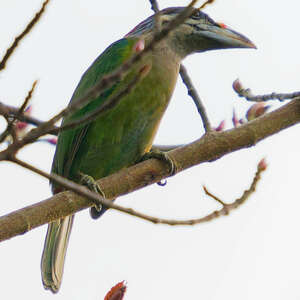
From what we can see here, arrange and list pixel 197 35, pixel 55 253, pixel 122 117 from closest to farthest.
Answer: pixel 122 117
pixel 55 253
pixel 197 35

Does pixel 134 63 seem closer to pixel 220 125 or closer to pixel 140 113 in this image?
pixel 220 125

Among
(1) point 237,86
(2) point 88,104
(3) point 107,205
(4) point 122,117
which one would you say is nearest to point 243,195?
(1) point 237,86

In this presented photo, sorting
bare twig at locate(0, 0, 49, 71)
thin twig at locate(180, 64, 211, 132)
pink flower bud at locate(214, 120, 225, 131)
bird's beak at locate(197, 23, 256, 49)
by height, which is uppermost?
bird's beak at locate(197, 23, 256, 49)

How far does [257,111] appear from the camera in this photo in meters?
3.60

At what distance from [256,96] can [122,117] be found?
93 cm

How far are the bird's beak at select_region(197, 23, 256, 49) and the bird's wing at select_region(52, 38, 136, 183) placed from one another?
521 millimetres

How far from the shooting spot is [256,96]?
141 inches

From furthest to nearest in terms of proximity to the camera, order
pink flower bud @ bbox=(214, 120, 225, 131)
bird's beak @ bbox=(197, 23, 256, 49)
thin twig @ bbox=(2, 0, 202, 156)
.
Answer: bird's beak @ bbox=(197, 23, 256, 49) → pink flower bud @ bbox=(214, 120, 225, 131) → thin twig @ bbox=(2, 0, 202, 156)

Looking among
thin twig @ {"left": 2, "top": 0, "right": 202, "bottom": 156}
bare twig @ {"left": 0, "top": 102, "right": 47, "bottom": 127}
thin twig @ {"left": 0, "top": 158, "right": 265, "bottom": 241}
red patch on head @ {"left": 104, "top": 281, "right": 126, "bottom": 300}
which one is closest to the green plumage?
thin twig @ {"left": 0, "top": 158, "right": 265, "bottom": 241}

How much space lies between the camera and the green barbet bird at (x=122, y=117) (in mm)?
4047

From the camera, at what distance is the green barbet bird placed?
13.3ft

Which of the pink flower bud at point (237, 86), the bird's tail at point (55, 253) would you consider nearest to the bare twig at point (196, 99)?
the pink flower bud at point (237, 86)

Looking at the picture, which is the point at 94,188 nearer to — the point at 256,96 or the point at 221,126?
the point at 221,126

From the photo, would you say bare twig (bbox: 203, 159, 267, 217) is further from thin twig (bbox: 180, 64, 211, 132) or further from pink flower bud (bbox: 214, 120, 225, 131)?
pink flower bud (bbox: 214, 120, 225, 131)
